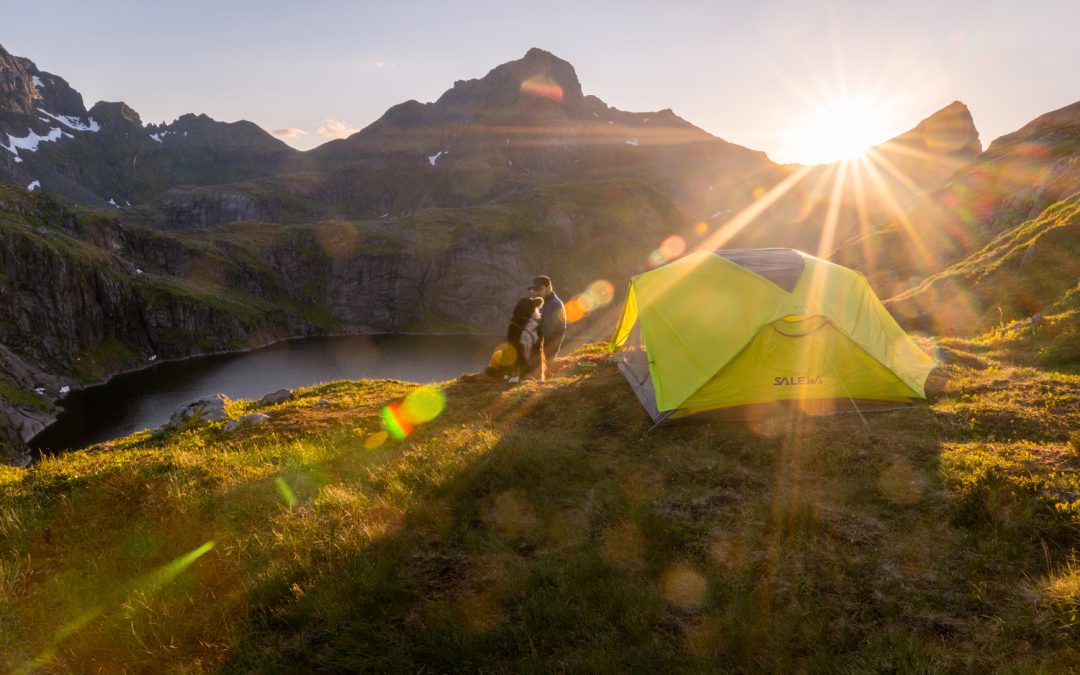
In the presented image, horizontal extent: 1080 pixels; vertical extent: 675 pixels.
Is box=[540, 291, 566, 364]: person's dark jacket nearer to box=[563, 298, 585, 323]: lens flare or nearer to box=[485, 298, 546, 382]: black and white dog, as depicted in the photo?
box=[485, 298, 546, 382]: black and white dog

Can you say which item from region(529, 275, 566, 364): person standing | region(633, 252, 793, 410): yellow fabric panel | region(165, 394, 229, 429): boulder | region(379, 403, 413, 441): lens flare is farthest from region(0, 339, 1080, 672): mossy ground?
region(165, 394, 229, 429): boulder

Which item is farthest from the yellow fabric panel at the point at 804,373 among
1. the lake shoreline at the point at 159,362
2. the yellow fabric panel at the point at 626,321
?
the lake shoreline at the point at 159,362

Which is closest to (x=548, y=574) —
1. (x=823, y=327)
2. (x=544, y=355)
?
(x=823, y=327)

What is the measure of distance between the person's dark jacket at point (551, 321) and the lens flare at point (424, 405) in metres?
3.87

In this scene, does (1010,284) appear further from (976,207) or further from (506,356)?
(976,207)

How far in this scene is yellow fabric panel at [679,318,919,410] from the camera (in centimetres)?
A: 1045

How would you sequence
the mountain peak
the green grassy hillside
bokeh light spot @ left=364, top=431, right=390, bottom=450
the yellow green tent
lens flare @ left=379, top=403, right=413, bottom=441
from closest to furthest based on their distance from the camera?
the yellow green tent → bokeh light spot @ left=364, top=431, right=390, bottom=450 → lens flare @ left=379, top=403, right=413, bottom=441 → the green grassy hillside → the mountain peak

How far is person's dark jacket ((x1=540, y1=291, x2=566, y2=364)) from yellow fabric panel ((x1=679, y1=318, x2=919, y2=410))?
6806 millimetres

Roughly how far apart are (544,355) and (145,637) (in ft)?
41.6

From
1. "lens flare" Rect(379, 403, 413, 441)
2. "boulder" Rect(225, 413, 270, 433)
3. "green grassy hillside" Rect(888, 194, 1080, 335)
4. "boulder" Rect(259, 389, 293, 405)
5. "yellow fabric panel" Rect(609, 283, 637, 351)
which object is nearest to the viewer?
"lens flare" Rect(379, 403, 413, 441)

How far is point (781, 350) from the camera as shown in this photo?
419 inches

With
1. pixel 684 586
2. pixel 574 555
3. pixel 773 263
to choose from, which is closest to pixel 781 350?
pixel 773 263

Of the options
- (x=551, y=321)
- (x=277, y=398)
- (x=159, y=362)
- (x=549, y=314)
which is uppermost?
(x=549, y=314)

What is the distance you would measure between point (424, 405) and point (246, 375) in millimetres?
115134
